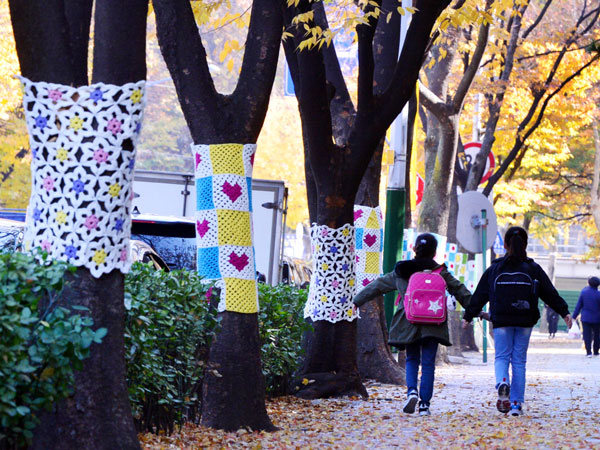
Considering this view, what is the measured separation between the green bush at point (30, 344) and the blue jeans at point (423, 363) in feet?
16.8

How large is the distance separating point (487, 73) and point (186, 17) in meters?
16.0

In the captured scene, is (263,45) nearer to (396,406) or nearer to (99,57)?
(99,57)

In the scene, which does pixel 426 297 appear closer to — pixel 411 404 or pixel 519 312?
pixel 519 312

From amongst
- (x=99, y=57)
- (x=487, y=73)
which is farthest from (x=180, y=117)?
(x=99, y=57)

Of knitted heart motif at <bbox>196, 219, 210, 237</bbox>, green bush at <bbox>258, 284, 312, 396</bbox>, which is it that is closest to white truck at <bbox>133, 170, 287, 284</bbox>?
green bush at <bbox>258, 284, 312, 396</bbox>

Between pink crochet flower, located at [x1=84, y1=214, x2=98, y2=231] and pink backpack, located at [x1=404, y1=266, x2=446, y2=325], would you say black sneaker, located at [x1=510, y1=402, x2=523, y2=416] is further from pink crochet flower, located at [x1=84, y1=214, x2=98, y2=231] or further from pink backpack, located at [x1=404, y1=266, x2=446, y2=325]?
pink crochet flower, located at [x1=84, y1=214, x2=98, y2=231]

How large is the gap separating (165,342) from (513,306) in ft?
12.2

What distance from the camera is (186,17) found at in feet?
27.0

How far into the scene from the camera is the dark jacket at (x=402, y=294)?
9.87 metres

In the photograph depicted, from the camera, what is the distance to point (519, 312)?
32.3 ft

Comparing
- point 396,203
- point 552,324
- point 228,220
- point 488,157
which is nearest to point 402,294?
point 228,220

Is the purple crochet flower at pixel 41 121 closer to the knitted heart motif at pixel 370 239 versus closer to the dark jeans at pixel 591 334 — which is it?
the knitted heart motif at pixel 370 239

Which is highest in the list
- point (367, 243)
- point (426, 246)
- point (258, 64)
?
point (258, 64)

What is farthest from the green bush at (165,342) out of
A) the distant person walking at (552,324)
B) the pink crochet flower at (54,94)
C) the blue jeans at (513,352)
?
the distant person walking at (552,324)
